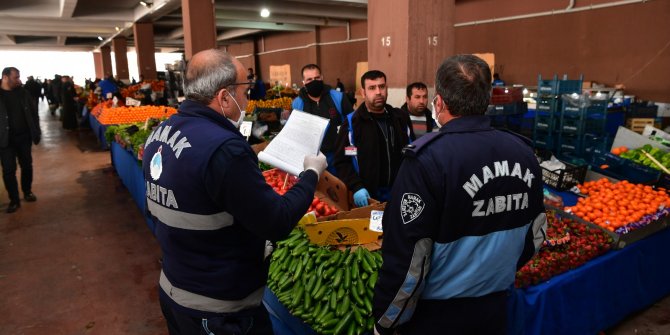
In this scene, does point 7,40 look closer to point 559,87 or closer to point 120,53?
point 120,53

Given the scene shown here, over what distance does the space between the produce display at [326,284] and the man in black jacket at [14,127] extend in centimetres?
526

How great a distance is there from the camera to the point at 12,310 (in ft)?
11.8

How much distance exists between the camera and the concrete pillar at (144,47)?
16109 mm

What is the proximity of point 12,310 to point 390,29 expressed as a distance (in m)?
4.53

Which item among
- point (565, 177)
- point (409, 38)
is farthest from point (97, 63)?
point (565, 177)

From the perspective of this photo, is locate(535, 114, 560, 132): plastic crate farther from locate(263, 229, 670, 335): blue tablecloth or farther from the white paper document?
the white paper document

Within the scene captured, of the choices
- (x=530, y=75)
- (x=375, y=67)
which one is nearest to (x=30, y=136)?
(x=375, y=67)

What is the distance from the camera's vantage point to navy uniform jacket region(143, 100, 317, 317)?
1.39 meters

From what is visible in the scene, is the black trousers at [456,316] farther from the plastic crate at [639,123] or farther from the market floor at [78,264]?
the plastic crate at [639,123]

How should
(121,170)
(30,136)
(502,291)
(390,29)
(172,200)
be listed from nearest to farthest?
(172,200) → (502,291) → (390,29) → (30,136) → (121,170)

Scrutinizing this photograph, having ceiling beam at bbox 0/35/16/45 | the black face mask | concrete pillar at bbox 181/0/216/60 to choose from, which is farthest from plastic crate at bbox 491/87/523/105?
ceiling beam at bbox 0/35/16/45

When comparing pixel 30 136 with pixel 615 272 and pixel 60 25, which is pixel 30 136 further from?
pixel 60 25

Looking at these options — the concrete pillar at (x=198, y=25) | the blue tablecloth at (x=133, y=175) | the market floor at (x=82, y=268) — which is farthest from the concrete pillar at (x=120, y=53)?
the blue tablecloth at (x=133, y=175)

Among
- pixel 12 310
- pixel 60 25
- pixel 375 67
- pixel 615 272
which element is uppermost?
pixel 60 25
